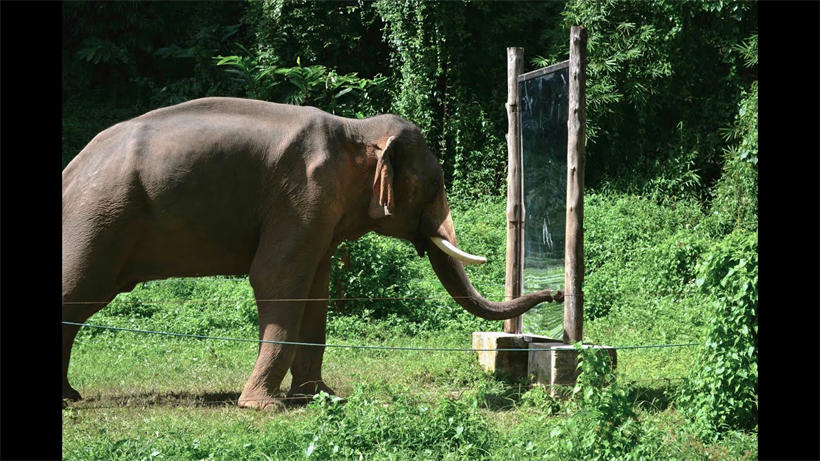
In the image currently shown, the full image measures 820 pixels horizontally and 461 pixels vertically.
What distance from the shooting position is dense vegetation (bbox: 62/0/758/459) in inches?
228

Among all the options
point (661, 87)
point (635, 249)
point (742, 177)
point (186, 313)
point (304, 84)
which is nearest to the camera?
point (186, 313)

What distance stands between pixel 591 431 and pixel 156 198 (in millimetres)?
3495

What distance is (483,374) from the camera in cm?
816

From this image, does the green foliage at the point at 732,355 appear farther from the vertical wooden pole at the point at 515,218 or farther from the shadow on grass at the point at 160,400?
the shadow on grass at the point at 160,400

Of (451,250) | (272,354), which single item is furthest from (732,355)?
→ (272,354)

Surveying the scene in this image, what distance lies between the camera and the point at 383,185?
7.50m

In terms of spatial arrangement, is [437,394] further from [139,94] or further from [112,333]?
[139,94]

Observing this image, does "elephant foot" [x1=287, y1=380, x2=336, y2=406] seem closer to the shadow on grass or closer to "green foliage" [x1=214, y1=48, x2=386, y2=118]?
the shadow on grass

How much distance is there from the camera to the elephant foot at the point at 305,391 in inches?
297

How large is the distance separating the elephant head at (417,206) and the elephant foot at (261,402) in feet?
5.17

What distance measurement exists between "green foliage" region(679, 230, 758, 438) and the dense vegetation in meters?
0.01

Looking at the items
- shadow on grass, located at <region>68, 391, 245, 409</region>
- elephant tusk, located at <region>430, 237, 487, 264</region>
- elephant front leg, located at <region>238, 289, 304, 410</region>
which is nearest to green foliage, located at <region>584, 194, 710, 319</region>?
elephant tusk, located at <region>430, 237, 487, 264</region>

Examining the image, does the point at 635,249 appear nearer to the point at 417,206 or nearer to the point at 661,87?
the point at 661,87

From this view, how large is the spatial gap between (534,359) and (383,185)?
1.81m
